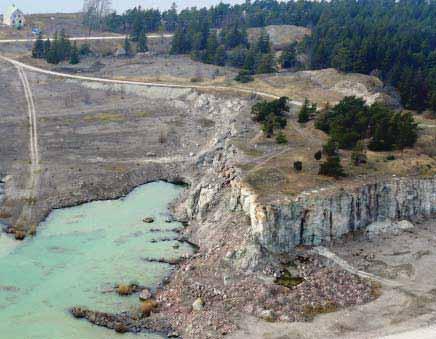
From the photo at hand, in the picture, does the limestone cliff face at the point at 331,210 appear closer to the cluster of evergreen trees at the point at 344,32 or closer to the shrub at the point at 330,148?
the shrub at the point at 330,148

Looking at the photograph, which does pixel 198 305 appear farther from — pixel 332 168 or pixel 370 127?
pixel 370 127

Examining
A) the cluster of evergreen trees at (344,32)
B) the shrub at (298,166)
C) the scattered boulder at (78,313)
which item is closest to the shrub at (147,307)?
the scattered boulder at (78,313)

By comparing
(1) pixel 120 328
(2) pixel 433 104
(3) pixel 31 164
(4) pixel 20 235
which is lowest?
(1) pixel 120 328

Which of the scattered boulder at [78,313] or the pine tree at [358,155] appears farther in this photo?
the pine tree at [358,155]

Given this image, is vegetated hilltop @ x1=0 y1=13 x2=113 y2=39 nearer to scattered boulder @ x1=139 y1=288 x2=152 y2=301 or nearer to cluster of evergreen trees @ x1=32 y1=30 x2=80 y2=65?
cluster of evergreen trees @ x1=32 y1=30 x2=80 y2=65

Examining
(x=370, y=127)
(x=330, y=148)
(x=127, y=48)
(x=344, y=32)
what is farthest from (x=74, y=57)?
(x=330, y=148)

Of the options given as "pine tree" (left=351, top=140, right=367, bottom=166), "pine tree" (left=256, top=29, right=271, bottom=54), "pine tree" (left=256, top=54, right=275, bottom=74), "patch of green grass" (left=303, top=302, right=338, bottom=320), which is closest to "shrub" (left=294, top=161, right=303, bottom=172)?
"pine tree" (left=351, top=140, right=367, bottom=166)
